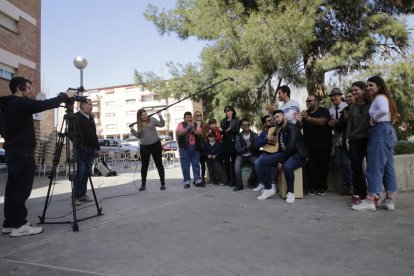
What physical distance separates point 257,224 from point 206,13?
8586 mm

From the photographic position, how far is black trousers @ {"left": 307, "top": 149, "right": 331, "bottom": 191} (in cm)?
588

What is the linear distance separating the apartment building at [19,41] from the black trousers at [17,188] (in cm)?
1269

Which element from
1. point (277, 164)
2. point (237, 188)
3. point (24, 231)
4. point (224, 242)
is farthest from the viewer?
point (237, 188)

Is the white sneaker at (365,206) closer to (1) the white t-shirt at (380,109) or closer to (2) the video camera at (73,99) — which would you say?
(1) the white t-shirt at (380,109)

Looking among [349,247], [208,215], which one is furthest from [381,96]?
[208,215]

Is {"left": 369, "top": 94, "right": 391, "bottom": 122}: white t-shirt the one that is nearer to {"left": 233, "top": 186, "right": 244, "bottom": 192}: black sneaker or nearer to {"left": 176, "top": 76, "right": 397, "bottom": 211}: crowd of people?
{"left": 176, "top": 76, "right": 397, "bottom": 211}: crowd of people

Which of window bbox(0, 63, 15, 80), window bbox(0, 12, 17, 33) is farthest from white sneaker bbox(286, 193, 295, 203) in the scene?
window bbox(0, 12, 17, 33)

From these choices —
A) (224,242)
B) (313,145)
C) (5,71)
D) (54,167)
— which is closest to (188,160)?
(313,145)

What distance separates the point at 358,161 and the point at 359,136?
13.8 inches

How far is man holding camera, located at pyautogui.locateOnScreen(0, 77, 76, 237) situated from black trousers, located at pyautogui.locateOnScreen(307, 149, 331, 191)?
3.95 metres

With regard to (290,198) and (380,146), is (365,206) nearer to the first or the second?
(380,146)

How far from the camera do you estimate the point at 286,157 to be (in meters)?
5.61

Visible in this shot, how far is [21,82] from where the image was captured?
4133 millimetres

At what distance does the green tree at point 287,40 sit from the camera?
9.70 m
